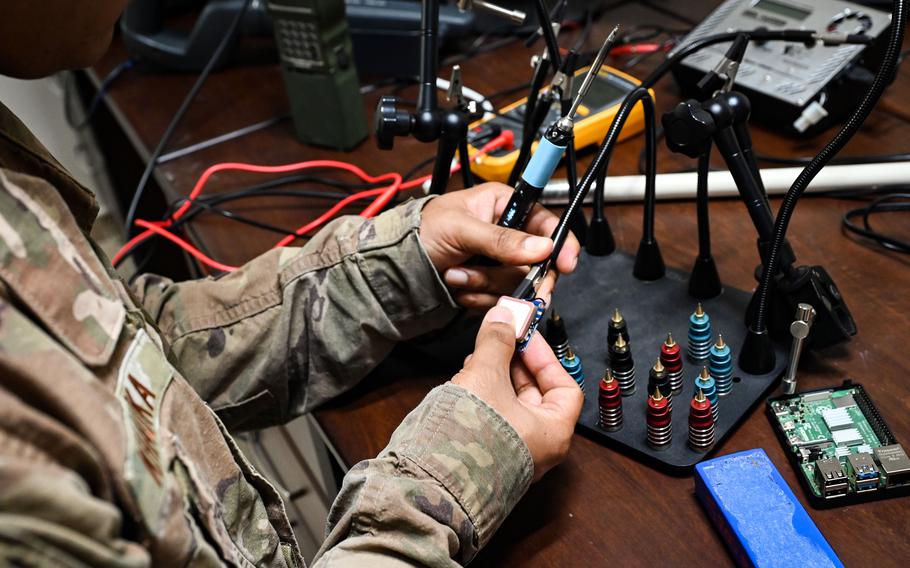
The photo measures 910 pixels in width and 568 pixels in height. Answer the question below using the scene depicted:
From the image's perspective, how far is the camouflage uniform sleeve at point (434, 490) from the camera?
593 mm

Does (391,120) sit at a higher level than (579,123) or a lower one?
higher

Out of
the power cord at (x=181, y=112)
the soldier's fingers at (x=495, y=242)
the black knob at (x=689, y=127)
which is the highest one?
the black knob at (x=689, y=127)

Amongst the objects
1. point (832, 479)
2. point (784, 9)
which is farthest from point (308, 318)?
point (784, 9)

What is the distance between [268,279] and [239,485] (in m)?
0.25

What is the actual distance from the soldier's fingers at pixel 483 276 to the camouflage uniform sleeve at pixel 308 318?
15mm

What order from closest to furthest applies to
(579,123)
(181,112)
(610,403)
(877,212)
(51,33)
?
(51,33), (610,403), (877,212), (579,123), (181,112)

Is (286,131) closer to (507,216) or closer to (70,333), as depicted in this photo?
(507,216)

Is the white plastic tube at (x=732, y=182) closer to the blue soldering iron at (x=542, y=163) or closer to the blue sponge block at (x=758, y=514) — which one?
the blue soldering iron at (x=542, y=163)

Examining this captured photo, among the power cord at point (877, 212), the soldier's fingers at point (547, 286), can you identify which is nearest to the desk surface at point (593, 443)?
the power cord at point (877, 212)

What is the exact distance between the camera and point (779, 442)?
694mm

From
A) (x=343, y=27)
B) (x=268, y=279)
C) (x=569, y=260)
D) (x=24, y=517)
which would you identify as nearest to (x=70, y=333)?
(x=24, y=517)

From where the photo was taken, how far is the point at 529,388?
718 millimetres

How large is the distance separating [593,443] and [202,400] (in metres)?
0.33

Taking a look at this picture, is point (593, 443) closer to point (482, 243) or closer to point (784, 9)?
point (482, 243)
